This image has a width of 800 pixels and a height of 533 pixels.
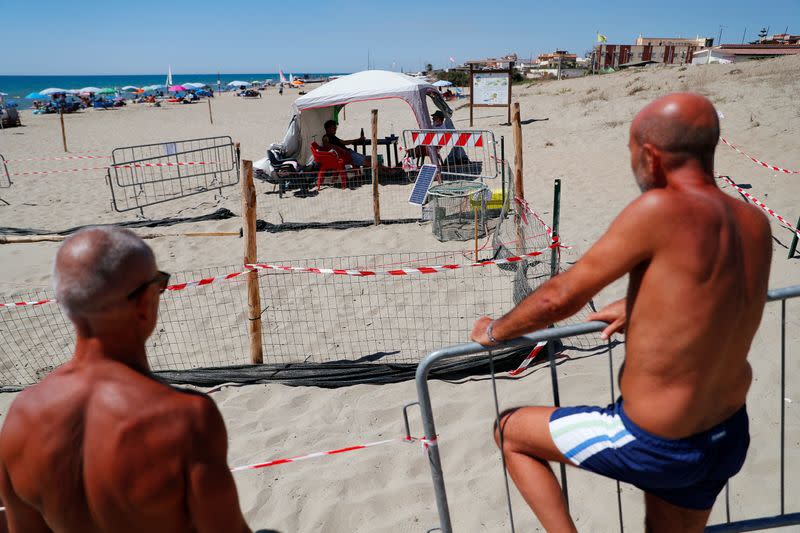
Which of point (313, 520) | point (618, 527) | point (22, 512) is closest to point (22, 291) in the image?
point (313, 520)

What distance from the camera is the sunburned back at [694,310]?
1.48m

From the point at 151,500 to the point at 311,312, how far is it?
487 centimetres

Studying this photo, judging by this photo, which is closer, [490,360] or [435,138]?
[490,360]

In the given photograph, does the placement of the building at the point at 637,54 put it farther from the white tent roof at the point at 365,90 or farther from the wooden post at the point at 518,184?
the wooden post at the point at 518,184

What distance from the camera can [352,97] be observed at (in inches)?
510

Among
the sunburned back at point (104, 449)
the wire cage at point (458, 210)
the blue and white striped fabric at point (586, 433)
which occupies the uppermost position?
the sunburned back at point (104, 449)

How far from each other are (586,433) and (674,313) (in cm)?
50

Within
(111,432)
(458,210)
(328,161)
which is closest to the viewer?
(111,432)

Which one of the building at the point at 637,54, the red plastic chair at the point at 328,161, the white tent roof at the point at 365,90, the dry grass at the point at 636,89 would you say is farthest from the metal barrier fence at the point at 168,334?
the building at the point at 637,54

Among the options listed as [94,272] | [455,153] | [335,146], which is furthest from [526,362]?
[455,153]

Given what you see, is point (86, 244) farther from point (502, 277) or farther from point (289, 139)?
point (289, 139)

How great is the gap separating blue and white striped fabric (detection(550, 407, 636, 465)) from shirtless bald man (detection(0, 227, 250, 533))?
102cm

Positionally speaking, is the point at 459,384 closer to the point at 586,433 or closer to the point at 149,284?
the point at 586,433

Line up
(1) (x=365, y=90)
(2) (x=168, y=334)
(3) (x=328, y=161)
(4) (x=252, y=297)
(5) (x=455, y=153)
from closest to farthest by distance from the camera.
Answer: (4) (x=252, y=297) → (2) (x=168, y=334) → (3) (x=328, y=161) → (1) (x=365, y=90) → (5) (x=455, y=153)
